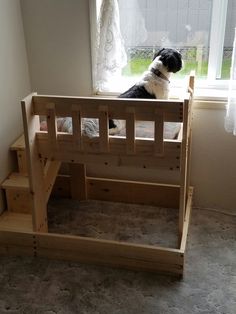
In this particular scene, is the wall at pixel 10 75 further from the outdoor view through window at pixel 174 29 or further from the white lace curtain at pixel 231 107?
the white lace curtain at pixel 231 107

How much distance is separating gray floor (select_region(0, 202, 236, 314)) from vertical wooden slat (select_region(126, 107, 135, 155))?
25.7 inches

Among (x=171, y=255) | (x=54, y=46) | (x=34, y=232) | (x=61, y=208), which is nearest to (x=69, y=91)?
(x=54, y=46)

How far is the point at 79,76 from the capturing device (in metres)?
2.43

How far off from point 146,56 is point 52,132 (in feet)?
2.84

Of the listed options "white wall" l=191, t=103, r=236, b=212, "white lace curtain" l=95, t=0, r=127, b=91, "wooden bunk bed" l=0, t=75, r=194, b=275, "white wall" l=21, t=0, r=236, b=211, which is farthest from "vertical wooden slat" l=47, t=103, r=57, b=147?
"white wall" l=191, t=103, r=236, b=212

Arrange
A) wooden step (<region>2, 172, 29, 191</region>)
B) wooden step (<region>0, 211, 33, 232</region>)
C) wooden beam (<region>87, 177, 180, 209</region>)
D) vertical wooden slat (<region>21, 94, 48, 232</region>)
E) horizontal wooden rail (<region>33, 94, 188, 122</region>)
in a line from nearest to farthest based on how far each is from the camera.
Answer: horizontal wooden rail (<region>33, 94, 188, 122</region>)
vertical wooden slat (<region>21, 94, 48, 232</region>)
wooden step (<region>0, 211, 33, 232</region>)
wooden step (<region>2, 172, 29, 191</region>)
wooden beam (<region>87, 177, 180, 209</region>)

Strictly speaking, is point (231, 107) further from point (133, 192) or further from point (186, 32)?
point (133, 192)

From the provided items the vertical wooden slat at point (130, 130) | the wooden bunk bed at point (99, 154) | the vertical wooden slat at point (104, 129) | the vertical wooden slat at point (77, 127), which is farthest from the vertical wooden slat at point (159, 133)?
the vertical wooden slat at point (77, 127)

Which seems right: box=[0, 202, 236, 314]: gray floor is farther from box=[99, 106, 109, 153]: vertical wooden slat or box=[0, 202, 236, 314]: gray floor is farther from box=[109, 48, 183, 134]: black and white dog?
box=[109, 48, 183, 134]: black and white dog

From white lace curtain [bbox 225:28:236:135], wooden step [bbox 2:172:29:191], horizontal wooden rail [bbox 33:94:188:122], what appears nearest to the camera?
horizontal wooden rail [bbox 33:94:188:122]

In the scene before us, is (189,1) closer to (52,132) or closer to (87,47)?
(87,47)

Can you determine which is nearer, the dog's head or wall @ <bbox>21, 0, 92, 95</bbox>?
the dog's head

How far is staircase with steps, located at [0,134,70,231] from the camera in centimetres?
218

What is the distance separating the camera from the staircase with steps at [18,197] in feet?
7.14
